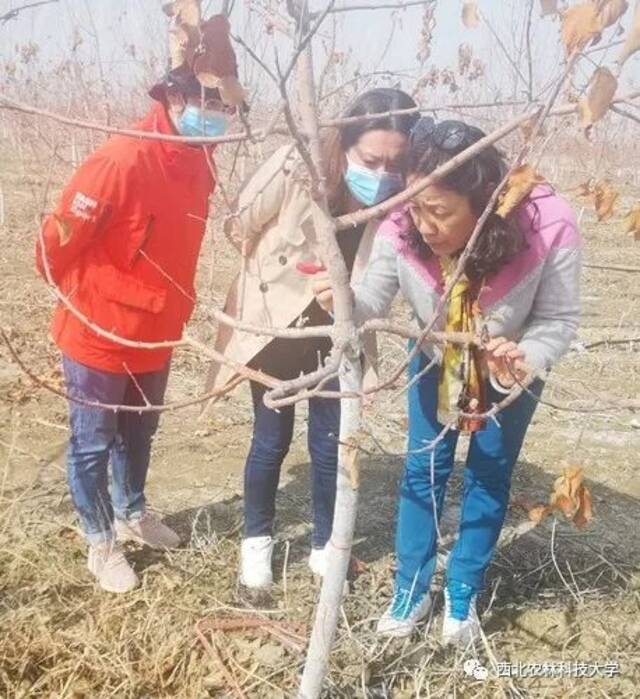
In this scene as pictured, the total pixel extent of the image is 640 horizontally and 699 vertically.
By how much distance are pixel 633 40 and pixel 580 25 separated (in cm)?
8

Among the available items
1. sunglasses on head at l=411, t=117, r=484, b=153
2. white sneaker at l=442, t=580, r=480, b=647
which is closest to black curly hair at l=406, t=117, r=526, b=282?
sunglasses on head at l=411, t=117, r=484, b=153

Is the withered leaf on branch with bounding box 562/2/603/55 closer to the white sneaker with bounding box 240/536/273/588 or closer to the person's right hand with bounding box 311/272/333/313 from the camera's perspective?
the person's right hand with bounding box 311/272/333/313

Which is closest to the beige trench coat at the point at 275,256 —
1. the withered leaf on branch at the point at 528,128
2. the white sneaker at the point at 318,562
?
the white sneaker at the point at 318,562

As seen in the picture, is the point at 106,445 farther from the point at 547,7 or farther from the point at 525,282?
the point at 547,7

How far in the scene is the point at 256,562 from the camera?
2408 mm

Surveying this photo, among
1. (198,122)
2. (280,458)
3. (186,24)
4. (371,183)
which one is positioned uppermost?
(186,24)

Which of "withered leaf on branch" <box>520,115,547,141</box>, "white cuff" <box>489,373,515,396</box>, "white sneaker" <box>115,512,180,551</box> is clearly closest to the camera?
"withered leaf on branch" <box>520,115,547,141</box>

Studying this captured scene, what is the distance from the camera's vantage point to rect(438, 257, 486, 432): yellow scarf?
1.74 m

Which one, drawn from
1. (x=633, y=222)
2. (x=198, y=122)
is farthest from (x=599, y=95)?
(x=198, y=122)

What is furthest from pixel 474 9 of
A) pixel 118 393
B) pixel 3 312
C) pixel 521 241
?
pixel 3 312

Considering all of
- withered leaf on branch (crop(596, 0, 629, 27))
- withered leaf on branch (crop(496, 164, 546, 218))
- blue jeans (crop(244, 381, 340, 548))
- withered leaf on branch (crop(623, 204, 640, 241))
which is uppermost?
withered leaf on branch (crop(596, 0, 629, 27))

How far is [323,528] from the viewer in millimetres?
2484

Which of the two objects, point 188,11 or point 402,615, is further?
point 402,615

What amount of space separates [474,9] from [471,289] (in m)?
0.79
